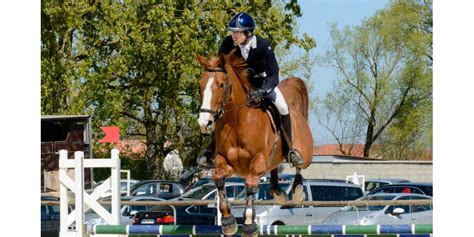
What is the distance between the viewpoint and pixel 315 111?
49.3 m

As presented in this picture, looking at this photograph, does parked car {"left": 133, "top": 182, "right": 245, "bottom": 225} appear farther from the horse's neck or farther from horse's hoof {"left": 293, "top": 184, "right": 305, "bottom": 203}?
the horse's neck

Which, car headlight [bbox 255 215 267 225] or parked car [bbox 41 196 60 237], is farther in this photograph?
car headlight [bbox 255 215 267 225]

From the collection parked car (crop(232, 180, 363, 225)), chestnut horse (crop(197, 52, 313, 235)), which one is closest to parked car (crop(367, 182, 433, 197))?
parked car (crop(232, 180, 363, 225))

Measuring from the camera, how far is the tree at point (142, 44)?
27.2 meters

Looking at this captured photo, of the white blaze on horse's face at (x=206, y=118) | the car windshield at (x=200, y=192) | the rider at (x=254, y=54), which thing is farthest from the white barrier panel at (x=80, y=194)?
the car windshield at (x=200, y=192)

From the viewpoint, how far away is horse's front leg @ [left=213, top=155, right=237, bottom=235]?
26.2 ft

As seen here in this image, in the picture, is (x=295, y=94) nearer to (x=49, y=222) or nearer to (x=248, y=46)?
(x=248, y=46)

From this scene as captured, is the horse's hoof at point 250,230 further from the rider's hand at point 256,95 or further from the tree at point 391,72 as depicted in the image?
the tree at point 391,72

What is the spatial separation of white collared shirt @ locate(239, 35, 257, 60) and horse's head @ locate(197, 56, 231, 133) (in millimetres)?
349

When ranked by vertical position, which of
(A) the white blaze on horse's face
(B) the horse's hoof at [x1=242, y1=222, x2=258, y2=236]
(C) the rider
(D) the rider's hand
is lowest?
(B) the horse's hoof at [x1=242, y1=222, x2=258, y2=236]

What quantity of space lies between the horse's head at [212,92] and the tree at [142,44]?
18.1m

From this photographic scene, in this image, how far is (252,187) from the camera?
8.12 m
